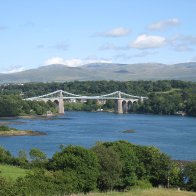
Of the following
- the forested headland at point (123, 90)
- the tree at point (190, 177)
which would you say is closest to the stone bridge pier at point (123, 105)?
the forested headland at point (123, 90)

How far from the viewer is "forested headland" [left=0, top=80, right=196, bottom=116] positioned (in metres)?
73.8

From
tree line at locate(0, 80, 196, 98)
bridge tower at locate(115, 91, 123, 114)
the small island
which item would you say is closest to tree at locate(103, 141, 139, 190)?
the small island

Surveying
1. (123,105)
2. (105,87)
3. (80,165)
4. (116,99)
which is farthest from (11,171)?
(105,87)

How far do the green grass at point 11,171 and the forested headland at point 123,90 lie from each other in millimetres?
46286

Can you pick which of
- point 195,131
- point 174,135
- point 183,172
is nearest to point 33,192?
point 183,172

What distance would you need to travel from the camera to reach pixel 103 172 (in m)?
19.5

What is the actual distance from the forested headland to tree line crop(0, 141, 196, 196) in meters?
49.8

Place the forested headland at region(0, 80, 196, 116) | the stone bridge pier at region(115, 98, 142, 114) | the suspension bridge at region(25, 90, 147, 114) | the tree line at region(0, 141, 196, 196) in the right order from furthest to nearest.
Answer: the stone bridge pier at region(115, 98, 142, 114)
the suspension bridge at region(25, 90, 147, 114)
the forested headland at region(0, 80, 196, 116)
the tree line at region(0, 141, 196, 196)

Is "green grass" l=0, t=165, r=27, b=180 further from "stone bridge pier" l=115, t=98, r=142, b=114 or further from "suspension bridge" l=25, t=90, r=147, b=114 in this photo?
→ "stone bridge pier" l=115, t=98, r=142, b=114

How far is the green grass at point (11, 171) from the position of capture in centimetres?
2049

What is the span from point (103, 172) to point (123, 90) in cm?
8567

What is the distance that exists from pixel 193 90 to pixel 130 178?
229 ft

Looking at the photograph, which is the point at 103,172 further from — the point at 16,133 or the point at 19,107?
the point at 19,107

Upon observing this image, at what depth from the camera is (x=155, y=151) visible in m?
22.1
